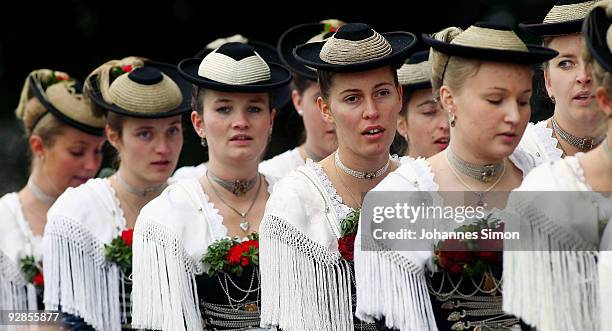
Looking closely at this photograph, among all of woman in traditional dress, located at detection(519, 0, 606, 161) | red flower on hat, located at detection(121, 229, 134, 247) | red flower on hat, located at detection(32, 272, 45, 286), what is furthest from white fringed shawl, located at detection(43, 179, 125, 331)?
woman in traditional dress, located at detection(519, 0, 606, 161)

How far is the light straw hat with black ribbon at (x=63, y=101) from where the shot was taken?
8.63 metres

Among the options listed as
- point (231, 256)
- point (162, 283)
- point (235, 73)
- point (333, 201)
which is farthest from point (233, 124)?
point (333, 201)

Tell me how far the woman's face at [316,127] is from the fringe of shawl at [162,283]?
1808mm

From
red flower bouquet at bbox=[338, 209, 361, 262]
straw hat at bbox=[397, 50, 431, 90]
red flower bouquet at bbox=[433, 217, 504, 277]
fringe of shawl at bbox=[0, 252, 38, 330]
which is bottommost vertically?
red flower bouquet at bbox=[433, 217, 504, 277]

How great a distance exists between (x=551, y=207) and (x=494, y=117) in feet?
1.64

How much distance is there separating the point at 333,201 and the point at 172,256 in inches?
37.9

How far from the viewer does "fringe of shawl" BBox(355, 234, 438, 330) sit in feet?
18.2

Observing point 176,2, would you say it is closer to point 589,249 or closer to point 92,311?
point 92,311

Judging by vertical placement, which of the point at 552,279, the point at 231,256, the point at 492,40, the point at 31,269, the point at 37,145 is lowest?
the point at 552,279

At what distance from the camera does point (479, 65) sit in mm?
5508

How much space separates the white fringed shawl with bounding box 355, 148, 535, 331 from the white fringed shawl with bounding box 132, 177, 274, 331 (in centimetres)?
123

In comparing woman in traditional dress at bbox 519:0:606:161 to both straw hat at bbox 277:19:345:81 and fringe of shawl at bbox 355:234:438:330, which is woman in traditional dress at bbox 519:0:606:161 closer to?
fringe of shawl at bbox 355:234:438:330

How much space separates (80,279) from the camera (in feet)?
24.9

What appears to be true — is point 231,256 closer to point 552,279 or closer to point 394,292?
point 394,292
